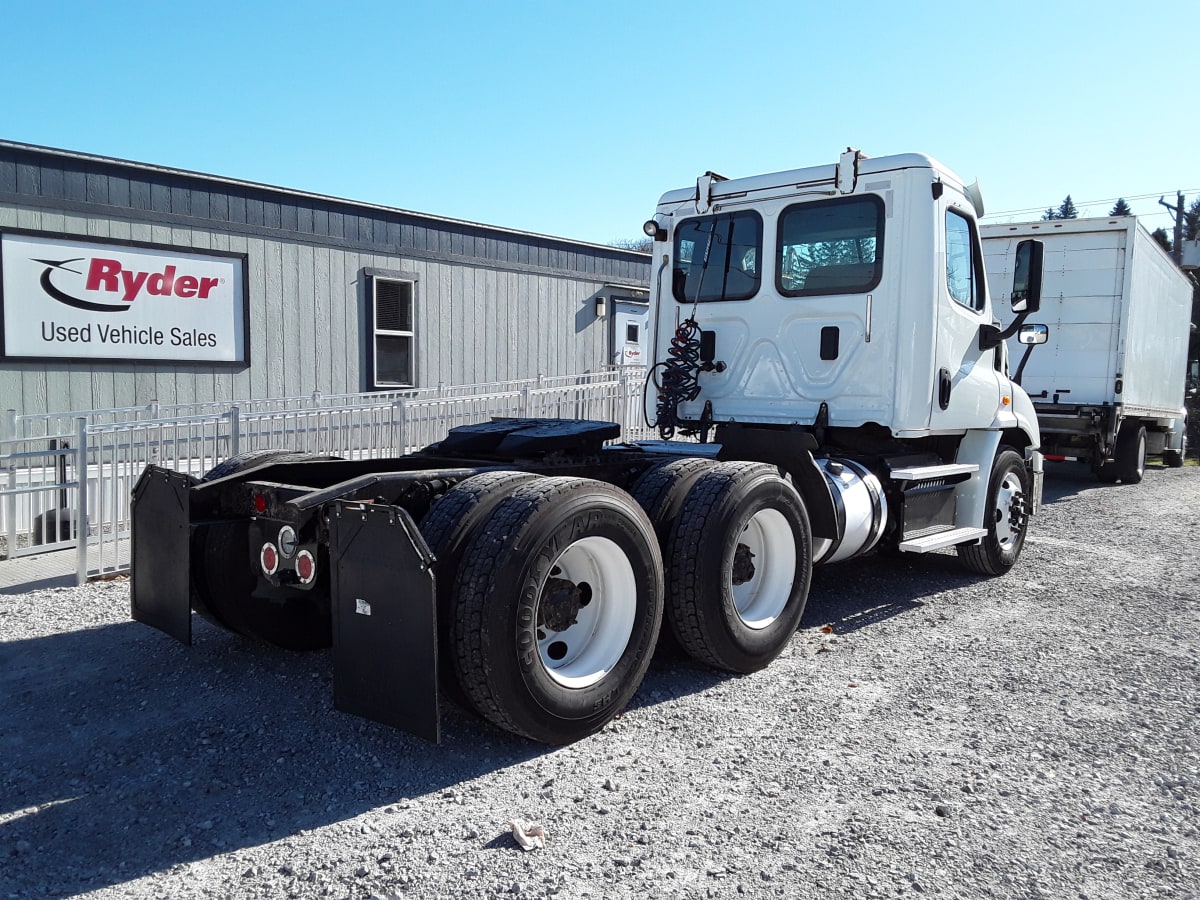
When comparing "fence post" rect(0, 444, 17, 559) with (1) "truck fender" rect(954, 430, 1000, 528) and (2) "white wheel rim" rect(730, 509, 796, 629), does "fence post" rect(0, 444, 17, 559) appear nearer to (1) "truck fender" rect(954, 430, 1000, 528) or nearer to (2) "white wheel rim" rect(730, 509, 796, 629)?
(2) "white wheel rim" rect(730, 509, 796, 629)

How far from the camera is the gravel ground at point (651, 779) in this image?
2.90 metres

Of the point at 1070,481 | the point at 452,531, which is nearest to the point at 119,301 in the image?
the point at 452,531

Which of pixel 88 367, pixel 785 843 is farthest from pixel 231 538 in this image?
pixel 88 367

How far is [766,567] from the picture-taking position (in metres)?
5.14

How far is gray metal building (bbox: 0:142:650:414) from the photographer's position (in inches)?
396

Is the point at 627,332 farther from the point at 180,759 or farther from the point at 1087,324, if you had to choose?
the point at 180,759

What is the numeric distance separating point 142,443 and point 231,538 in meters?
3.92

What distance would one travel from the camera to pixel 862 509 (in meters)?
5.93

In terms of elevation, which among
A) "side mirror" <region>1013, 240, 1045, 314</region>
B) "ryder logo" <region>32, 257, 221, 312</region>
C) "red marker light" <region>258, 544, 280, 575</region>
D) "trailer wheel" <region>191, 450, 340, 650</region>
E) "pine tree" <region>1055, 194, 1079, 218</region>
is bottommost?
"trailer wheel" <region>191, 450, 340, 650</region>

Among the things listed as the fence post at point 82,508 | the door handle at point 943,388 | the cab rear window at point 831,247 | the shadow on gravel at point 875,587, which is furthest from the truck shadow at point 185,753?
the cab rear window at point 831,247

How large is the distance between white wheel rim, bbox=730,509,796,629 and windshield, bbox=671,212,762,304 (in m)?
2.12

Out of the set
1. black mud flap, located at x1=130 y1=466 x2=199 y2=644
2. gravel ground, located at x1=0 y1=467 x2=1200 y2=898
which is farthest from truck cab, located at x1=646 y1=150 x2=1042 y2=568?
black mud flap, located at x1=130 y1=466 x2=199 y2=644

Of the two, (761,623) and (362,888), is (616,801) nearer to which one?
(362,888)

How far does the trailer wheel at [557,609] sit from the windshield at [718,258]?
9.67 feet
